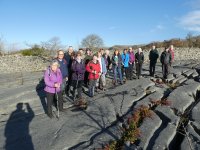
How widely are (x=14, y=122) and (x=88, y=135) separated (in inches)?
139

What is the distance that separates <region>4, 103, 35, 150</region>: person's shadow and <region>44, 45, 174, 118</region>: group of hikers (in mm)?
1097

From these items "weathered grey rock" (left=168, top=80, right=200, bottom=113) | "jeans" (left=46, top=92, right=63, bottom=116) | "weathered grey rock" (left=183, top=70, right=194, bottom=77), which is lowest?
"weathered grey rock" (left=168, top=80, right=200, bottom=113)

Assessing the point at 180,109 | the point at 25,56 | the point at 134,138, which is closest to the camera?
the point at 134,138

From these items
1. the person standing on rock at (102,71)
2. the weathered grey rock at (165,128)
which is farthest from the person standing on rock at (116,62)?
the weathered grey rock at (165,128)

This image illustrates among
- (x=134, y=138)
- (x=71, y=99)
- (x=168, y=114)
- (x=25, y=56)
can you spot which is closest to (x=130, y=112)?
(x=168, y=114)

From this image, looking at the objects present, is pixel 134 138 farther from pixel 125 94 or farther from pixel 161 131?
pixel 125 94

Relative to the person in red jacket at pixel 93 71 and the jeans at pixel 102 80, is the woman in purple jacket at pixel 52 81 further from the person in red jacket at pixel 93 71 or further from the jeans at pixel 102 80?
the jeans at pixel 102 80

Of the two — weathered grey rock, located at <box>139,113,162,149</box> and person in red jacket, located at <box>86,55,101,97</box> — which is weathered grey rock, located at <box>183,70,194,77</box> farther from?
weathered grey rock, located at <box>139,113,162,149</box>

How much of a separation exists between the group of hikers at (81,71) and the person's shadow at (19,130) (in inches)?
43.2

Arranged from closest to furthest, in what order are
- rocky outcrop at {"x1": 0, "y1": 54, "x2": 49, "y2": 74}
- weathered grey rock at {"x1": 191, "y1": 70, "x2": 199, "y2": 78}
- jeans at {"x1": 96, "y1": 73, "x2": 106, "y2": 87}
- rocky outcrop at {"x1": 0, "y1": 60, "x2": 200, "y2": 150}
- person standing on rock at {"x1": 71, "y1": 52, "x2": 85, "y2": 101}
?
rocky outcrop at {"x1": 0, "y1": 60, "x2": 200, "y2": 150} < person standing on rock at {"x1": 71, "y1": 52, "x2": 85, "y2": 101} < jeans at {"x1": 96, "y1": 73, "x2": 106, "y2": 87} < weathered grey rock at {"x1": 191, "y1": 70, "x2": 199, "y2": 78} < rocky outcrop at {"x1": 0, "y1": 54, "x2": 49, "y2": 74}

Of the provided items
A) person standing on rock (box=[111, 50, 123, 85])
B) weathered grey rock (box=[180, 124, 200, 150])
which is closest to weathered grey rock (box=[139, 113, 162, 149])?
weathered grey rock (box=[180, 124, 200, 150])

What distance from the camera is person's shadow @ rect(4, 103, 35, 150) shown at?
9838 mm

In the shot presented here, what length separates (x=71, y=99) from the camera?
14.8 metres

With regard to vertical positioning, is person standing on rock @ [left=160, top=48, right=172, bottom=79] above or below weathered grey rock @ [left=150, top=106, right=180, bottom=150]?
above
